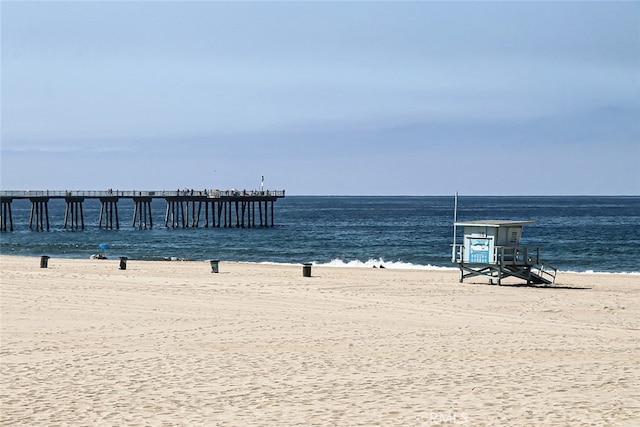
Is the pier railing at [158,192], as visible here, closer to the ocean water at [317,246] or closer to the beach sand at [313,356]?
the ocean water at [317,246]

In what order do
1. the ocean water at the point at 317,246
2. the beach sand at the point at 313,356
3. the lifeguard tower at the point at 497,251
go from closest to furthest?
the beach sand at the point at 313,356
the lifeguard tower at the point at 497,251
the ocean water at the point at 317,246

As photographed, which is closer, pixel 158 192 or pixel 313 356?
pixel 313 356

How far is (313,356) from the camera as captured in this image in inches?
505

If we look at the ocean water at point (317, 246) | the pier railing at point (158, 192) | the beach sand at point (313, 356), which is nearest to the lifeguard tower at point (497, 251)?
the beach sand at point (313, 356)

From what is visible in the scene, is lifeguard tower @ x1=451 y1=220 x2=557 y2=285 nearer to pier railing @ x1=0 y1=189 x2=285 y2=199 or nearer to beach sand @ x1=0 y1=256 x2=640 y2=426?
beach sand @ x1=0 y1=256 x2=640 y2=426

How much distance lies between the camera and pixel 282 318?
1673 cm

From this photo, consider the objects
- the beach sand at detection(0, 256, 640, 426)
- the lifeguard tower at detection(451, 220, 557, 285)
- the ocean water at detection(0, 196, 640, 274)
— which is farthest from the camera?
the ocean water at detection(0, 196, 640, 274)

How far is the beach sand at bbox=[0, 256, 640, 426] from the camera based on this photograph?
959cm

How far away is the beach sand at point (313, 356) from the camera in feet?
31.4

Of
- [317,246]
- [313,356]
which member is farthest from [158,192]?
[313,356]

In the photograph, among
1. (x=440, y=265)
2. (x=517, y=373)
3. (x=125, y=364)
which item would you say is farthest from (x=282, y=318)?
(x=440, y=265)

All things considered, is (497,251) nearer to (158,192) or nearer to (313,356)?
(313,356)

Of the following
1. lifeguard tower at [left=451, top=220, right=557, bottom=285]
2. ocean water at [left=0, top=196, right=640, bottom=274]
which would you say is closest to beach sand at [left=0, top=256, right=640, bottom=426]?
lifeguard tower at [left=451, top=220, right=557, bottom=285]

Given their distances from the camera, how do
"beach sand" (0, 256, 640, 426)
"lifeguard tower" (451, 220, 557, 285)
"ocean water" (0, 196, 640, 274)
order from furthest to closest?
"ocean water" (0, 196, 640, 274), "lifeguard tower" (451, 220, 557, 285), "beach sand" (0, 256, 640, 426)
